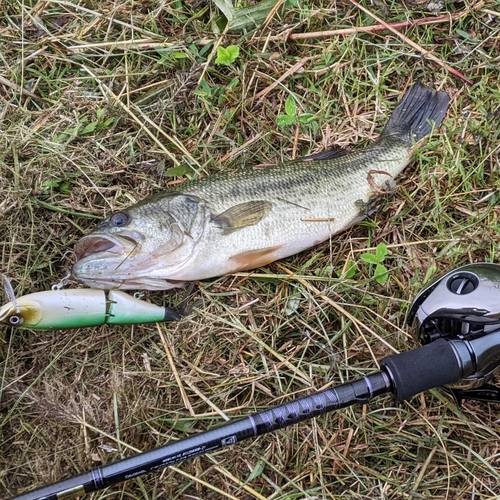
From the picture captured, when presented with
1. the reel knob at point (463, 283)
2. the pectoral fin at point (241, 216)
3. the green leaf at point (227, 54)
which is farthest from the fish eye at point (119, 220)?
the reel knob at point (463, 283)

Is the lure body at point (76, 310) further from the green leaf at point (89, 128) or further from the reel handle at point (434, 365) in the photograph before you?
the reel handle at point (434, 365)

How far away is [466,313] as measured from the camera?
255 centimetres

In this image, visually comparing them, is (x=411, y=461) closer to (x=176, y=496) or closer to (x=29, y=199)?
(x=176, y=496)

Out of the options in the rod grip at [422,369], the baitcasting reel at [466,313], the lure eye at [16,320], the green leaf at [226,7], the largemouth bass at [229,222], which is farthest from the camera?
the green leaf at [226,7]

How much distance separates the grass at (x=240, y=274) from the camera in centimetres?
301

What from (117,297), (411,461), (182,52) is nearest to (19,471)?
(117,297)

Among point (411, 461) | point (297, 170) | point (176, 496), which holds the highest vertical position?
point (297, 170)

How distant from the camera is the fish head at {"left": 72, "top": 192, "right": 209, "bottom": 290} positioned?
9.75 ft

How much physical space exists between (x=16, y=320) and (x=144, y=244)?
0.77 m

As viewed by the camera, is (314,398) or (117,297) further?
(117,297)

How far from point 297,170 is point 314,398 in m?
1.34

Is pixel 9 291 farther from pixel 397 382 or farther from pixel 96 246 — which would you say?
pixel 397 382

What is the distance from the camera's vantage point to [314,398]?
2.46m

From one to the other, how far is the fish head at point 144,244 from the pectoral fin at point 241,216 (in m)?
0.09
